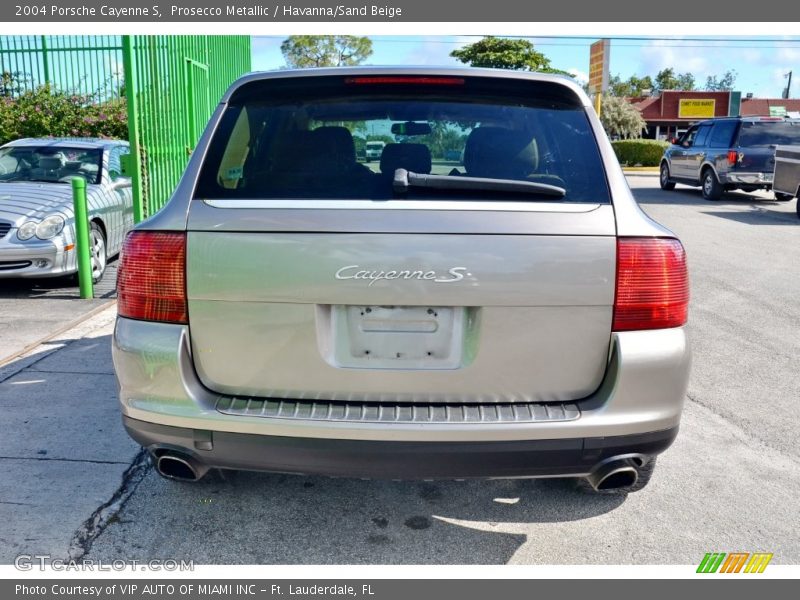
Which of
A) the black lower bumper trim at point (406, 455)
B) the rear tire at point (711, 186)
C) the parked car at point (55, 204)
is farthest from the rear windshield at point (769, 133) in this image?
the black lower bumper trim at point (406, 455)

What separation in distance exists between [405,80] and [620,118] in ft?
150

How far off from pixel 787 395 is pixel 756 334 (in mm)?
1568

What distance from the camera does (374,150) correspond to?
10.3 feet

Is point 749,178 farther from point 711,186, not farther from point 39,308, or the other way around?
point 39,308

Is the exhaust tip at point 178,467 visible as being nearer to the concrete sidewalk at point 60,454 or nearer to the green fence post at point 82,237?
the concrete sidewalk at point 60,454

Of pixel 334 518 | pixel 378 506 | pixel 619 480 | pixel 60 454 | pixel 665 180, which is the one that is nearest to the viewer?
pixel 619 480

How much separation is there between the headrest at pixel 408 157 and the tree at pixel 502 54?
46799 mm

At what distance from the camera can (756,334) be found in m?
6.27

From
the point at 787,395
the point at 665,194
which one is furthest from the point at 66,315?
the point at 665,194

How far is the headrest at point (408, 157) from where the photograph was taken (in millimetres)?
2980

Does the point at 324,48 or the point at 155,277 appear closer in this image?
the point at 155,277

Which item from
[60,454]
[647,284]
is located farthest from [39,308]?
[647,284]
